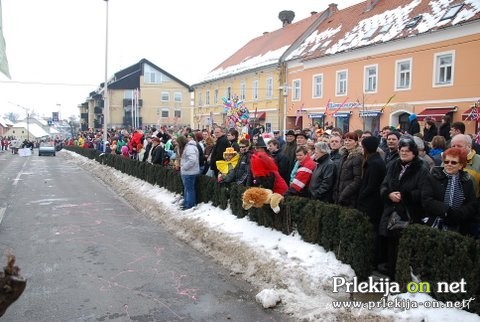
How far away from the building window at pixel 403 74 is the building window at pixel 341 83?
3999 millimetres

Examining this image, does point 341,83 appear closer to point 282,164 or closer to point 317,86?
point 317,86

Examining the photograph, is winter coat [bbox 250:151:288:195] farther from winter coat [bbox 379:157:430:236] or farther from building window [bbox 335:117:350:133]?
building window [bbox 335:117:350:133]

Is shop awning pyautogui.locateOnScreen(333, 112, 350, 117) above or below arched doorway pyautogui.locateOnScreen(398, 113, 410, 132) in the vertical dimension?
above

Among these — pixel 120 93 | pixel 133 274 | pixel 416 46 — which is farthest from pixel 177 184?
pixel 120 93

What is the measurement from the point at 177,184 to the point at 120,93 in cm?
6050

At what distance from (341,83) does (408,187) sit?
74.4ft

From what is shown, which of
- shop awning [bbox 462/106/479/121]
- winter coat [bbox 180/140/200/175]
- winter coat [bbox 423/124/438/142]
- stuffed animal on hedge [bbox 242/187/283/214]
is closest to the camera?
stuffed animal on hedge [bbox 242/187/283/214]

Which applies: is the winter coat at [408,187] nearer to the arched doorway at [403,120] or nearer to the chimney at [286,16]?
the arched doorway at [403,120]

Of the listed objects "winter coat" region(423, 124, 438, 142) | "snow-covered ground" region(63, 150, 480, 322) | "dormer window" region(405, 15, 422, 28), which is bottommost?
"snow-covered ground" region(63, 150, 480, 322)

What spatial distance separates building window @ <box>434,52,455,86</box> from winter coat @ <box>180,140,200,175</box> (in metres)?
14.2

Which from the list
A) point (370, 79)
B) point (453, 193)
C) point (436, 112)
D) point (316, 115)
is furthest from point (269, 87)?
point (453, 193)

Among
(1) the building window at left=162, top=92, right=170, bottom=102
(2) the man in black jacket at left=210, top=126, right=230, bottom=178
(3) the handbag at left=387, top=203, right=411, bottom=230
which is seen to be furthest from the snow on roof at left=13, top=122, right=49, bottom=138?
(3) the handbag at left=387, top=203, right=411, bottom=230

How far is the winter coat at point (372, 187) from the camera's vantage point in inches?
233

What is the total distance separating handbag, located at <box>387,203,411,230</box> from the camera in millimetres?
5238
